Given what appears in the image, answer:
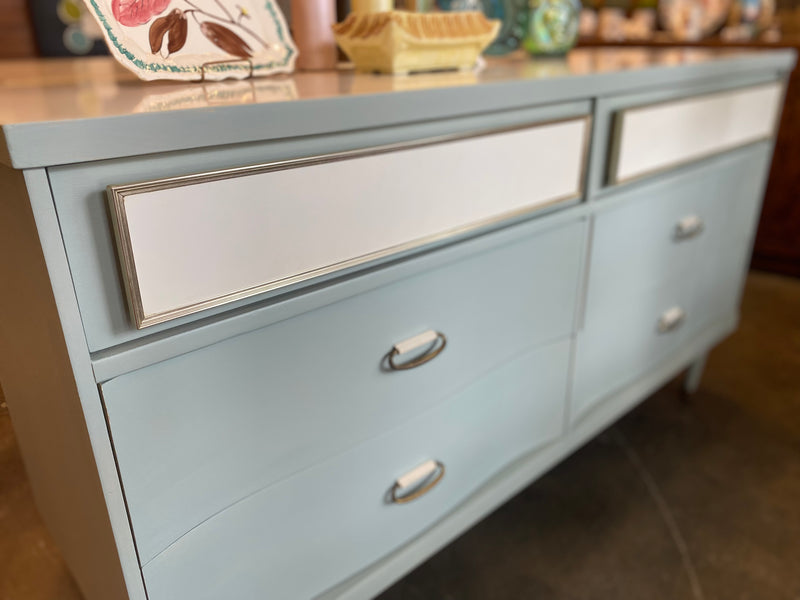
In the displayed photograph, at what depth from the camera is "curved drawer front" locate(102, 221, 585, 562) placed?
0.55 metres

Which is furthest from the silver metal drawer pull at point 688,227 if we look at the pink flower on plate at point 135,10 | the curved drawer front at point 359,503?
the pink flower on plate at point 135,10

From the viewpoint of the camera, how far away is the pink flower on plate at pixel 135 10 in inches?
23.2

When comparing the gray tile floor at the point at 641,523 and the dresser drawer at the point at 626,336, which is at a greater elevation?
the dresser drawer at the point at 626,336

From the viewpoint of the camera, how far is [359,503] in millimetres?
751

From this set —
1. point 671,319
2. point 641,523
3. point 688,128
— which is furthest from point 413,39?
point 641,523

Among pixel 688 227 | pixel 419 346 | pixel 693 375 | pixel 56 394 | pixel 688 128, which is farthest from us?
pixel 693 375

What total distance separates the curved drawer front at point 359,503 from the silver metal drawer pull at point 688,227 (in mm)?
350

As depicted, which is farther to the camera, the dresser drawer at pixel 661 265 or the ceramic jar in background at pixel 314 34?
the dresser drawer at pixel 661 265

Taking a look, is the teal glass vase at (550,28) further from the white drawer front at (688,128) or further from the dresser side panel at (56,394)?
the dresser side panel at (56,394)

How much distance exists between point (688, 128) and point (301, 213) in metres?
0.77

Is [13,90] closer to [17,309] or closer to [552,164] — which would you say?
[17,309]

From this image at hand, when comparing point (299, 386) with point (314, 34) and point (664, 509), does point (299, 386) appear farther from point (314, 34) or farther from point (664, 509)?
point (664, 509)

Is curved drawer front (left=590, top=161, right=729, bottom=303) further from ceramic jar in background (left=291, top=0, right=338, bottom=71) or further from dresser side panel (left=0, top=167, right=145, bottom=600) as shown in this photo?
dresser side panel (left=0, top=167, right=145, bottom=600)

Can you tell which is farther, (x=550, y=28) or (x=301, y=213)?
(x=550, y=28)
